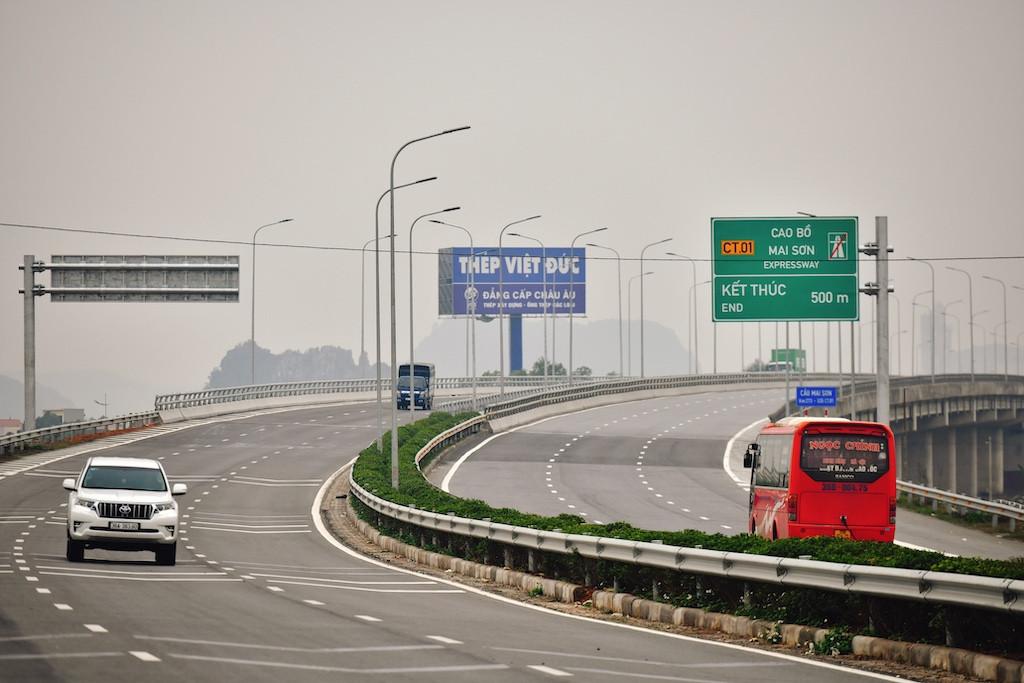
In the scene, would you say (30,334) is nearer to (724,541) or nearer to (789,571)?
(724,541)

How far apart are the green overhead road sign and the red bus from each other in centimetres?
1983

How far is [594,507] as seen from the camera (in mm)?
47062

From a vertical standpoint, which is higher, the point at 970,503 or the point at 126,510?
the point at 126,510

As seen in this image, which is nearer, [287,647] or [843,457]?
[287,647]

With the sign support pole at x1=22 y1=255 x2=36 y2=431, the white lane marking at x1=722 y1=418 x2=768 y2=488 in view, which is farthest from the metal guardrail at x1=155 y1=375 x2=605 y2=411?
the white lane marking at x1=722 y1=418 x2=768 y2=488

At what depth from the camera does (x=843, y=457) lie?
1209 inches

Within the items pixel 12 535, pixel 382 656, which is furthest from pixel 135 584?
pixel 12 535

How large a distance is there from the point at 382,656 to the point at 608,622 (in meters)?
5.53

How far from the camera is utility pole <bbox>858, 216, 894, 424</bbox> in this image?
42.6 m

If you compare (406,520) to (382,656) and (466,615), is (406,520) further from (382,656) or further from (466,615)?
(382,656)

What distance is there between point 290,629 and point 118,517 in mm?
10586

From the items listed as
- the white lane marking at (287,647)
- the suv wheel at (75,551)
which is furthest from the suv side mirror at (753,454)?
the white lane marking at (287,647)

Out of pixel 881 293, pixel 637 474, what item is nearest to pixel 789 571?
pixel 881 293

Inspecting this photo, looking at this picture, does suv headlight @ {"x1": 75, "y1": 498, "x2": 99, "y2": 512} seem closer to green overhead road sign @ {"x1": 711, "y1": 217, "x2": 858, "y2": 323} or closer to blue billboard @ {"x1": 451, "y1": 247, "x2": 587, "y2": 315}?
green overhead road sign @ {"x1": 711, "y1": 217, "x2": 858, "y2": 323}
